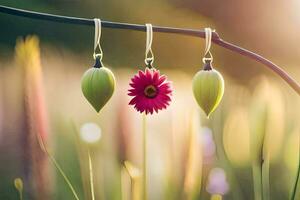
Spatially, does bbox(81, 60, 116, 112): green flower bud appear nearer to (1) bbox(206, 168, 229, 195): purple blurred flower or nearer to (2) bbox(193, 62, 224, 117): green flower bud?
(2) bbox(193, 62, 224, 117): green flower bud

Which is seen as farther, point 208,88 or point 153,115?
point 153,115

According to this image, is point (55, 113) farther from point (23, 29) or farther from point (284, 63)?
point (284, 63)

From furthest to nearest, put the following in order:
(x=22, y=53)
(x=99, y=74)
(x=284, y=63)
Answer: (x=284, y=63) < (x=22, y=53) < (x=99, y=74)

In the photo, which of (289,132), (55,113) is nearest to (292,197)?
(289,132)

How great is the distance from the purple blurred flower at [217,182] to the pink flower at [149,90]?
273mm

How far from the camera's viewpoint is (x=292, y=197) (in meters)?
1.11

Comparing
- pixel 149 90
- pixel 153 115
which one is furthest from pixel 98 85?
pixel 153 115

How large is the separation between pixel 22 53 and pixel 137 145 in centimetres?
27

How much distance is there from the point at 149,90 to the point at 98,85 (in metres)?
0.11

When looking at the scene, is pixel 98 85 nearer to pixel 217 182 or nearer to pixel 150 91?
pixel 150 91

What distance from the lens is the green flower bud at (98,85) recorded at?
796mm

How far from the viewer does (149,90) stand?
2.87 feet

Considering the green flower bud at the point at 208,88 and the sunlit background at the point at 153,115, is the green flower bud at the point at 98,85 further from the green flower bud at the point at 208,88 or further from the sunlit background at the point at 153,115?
the sunlit background at the point at 153,115

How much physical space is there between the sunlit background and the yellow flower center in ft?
0.72
